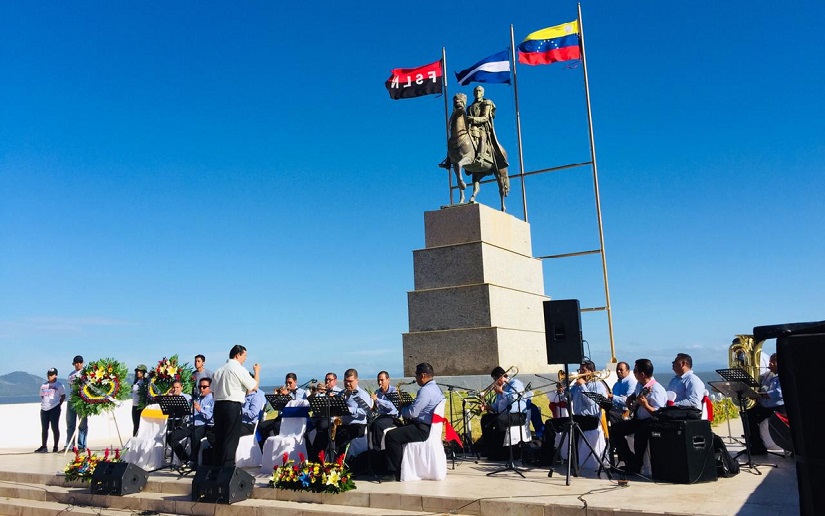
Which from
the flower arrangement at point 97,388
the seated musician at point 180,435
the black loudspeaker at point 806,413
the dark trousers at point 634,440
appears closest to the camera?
the black loudspeaker at point 806,413

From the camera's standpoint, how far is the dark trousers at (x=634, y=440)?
29.9ft

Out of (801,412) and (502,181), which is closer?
(801,412)

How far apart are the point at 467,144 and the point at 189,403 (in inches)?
344

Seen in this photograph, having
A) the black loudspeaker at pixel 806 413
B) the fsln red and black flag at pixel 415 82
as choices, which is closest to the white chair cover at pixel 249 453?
the black loudspeaker at pixel 806 413

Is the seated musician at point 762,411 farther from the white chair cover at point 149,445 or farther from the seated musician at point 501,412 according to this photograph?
the white chair cover at point 149,445

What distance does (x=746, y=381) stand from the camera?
33.8 ft

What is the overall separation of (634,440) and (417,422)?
9.57 feet

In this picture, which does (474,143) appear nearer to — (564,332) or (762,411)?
(564,332)

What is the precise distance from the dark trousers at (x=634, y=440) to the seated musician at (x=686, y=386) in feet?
1.87

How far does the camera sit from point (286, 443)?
10461 millimetres

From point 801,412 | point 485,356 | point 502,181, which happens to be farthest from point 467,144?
point 801,412

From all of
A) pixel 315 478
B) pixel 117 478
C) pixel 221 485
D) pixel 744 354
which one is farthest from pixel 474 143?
pixel 117 478

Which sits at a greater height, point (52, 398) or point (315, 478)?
point (52, 398)

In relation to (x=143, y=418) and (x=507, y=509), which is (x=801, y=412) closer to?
(x=507, y=509)
